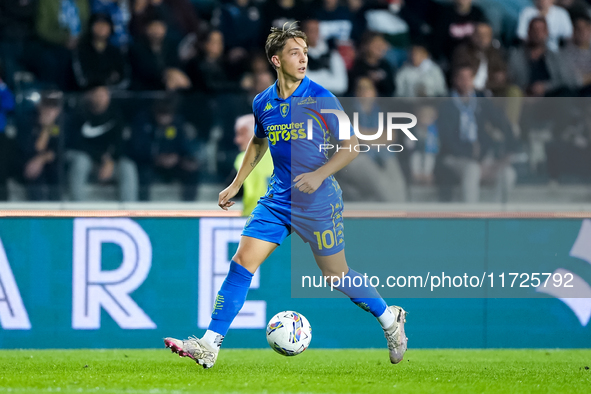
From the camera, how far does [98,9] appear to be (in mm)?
9250

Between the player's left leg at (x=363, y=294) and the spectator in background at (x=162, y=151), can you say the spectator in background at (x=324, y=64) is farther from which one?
the player's left leg at (x=363, y=294)

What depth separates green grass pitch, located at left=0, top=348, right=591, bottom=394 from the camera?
4734 millimetres

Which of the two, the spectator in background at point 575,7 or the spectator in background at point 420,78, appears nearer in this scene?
the spectator in background at point 420,78

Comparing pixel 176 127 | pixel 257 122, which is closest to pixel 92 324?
pixel 176 127

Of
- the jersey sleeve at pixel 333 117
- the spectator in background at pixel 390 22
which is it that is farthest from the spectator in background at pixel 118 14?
the jersey sleeve at pixel 333 117

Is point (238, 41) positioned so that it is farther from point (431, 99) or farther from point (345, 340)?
point (345, 340)

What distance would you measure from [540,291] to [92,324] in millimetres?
3793

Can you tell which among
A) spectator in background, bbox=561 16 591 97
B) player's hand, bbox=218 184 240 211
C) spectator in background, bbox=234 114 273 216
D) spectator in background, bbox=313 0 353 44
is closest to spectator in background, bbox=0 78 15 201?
spectator in background, bbox=234 114 273 216

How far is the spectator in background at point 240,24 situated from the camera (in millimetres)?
9203

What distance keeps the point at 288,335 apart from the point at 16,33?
526 cm

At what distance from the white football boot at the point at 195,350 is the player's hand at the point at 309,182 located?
3.92 feet

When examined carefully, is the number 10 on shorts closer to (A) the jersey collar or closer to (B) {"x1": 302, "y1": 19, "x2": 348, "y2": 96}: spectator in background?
(A) the jersey collar

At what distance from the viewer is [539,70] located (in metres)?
8.84

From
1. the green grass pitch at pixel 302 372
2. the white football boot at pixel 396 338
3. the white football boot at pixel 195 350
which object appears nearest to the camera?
the green grass pitch at pixel 302 372
